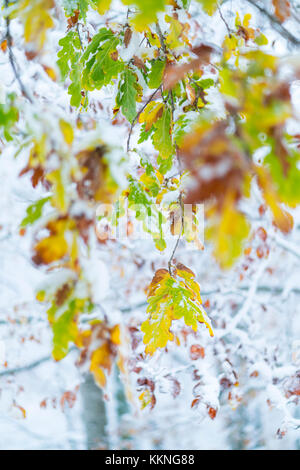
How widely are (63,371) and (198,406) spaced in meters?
2.30

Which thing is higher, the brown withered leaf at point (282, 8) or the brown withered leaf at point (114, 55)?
the brown withered leaf at point (282, 8)

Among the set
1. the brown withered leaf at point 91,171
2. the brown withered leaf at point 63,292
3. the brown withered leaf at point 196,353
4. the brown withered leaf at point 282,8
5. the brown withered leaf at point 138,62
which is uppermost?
the brown withered leaf at point 282,8

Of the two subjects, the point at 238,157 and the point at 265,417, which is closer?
the point at 238,157

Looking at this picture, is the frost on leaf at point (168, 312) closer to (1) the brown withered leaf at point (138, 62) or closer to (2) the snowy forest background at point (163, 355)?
(1) the brown withered leaf at point (138, 62)

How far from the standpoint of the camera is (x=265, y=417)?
339 centimetres

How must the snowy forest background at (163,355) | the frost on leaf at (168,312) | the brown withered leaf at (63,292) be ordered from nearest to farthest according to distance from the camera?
the brown withered leaf at (63,292)
the frost on leaf at (168,312)
the snowy forest background at (163,355)

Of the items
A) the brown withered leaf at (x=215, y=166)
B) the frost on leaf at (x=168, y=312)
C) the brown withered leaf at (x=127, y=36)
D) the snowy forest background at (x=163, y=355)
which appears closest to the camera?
the brown withered leaf at (x=215, y=166)

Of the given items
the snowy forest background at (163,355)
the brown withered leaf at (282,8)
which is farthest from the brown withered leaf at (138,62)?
the snowy forest background at (163,355)

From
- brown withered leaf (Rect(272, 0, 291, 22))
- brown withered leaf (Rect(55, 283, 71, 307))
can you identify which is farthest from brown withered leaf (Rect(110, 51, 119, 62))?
brown withered leaf (Rect(55, 283, 71, 307))

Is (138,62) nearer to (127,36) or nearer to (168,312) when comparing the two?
(127,36)

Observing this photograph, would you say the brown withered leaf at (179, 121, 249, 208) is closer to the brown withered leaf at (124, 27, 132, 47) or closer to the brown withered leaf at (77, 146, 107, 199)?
the brown withered leaf at (77, 146, 107, 199)

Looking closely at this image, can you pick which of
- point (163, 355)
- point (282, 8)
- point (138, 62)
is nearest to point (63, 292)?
point (138, 62)
